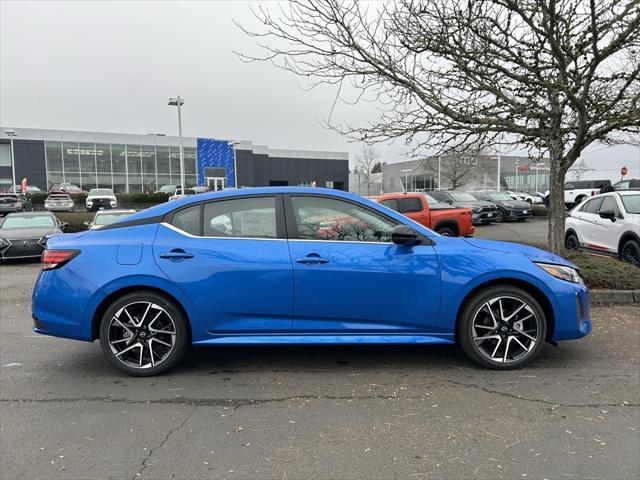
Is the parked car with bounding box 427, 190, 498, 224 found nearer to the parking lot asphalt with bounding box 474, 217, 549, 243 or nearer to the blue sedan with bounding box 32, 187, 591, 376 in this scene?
the parking lot asphalt with bounding box 474, 217, 549, 243

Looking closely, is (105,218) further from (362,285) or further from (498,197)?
(498,197)

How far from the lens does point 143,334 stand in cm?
419

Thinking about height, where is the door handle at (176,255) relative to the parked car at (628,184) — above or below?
below

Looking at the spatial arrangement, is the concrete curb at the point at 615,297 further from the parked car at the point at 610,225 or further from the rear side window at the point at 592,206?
the rear side window at the point at 592,206

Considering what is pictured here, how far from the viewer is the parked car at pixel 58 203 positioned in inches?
1171

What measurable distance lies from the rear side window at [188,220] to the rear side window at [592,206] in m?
8.78

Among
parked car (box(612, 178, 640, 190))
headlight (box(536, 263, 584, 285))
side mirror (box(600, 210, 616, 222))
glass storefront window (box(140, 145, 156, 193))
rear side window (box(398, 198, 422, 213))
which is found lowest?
headlight (box(536, 263, 584, 285))

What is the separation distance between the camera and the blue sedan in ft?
13.4

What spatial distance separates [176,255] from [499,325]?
9.55ft

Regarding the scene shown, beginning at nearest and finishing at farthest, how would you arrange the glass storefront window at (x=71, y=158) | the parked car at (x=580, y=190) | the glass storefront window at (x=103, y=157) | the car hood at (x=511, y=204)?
the car hood at (x=511, y=204)
the parked car at (x=580, y=190)
the glass storefront window at (x=71, y=158)
the glass storefront window at (x=103, y=157)

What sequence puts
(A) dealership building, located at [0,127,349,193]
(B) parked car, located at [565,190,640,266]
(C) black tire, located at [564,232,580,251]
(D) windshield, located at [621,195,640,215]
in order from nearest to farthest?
(B) parked car, located at [565,190,640,266] < (D) windshield, located at [621,195,640,215] < (C) black tire, located at [564,232,580,251] < (A) dealership building, located at [0,127,349,193]

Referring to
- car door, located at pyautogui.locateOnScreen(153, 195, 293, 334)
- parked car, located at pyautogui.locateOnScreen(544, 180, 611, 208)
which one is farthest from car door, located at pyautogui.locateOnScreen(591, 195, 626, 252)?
parked car, located at pyautogui.locateOnScreen(544, 180, 611, 208)

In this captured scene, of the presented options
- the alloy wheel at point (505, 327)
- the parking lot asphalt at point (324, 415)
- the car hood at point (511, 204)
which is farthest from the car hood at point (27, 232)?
the car hood at point (511, 204)

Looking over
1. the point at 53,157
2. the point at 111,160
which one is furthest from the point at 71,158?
the point at 111,160
